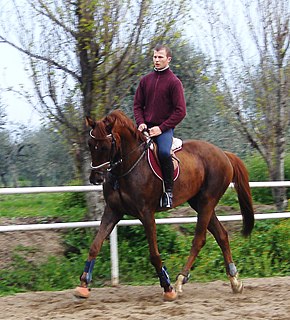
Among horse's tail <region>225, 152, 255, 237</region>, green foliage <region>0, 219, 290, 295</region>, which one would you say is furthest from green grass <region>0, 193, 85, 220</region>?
horse's tail <region>225, 152, 255, 237</region>

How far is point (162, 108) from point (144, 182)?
0.86 meters

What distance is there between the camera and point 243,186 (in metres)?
8.06

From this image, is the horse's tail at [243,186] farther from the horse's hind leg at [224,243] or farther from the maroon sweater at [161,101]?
the maroon sweater at [161,101]

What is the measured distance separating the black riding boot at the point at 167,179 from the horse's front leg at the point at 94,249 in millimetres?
517

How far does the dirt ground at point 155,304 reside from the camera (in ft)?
19.8

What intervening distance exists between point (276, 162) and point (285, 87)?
1318 mm

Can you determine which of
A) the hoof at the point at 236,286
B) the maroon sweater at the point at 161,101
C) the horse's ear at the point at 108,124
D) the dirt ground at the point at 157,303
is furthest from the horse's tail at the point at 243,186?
the horse's ear at the point at 108,124

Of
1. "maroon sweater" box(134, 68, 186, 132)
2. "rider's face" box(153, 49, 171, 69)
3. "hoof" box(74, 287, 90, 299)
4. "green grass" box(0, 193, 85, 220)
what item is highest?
"rider's face" box(153, 49, 171, 69)

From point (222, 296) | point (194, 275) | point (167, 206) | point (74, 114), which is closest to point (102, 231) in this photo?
point (167, 206)

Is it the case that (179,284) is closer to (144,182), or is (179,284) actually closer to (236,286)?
(236,286)

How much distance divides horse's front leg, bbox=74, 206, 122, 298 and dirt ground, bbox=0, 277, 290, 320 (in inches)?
5.2

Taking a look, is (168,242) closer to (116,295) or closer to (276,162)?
(116,295)

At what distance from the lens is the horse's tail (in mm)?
8031

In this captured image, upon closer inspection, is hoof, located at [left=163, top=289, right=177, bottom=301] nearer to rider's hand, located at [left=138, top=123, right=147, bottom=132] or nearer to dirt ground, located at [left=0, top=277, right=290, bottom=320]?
dirt ground, located at [left=0, top=277, right=290, bottom=320]
